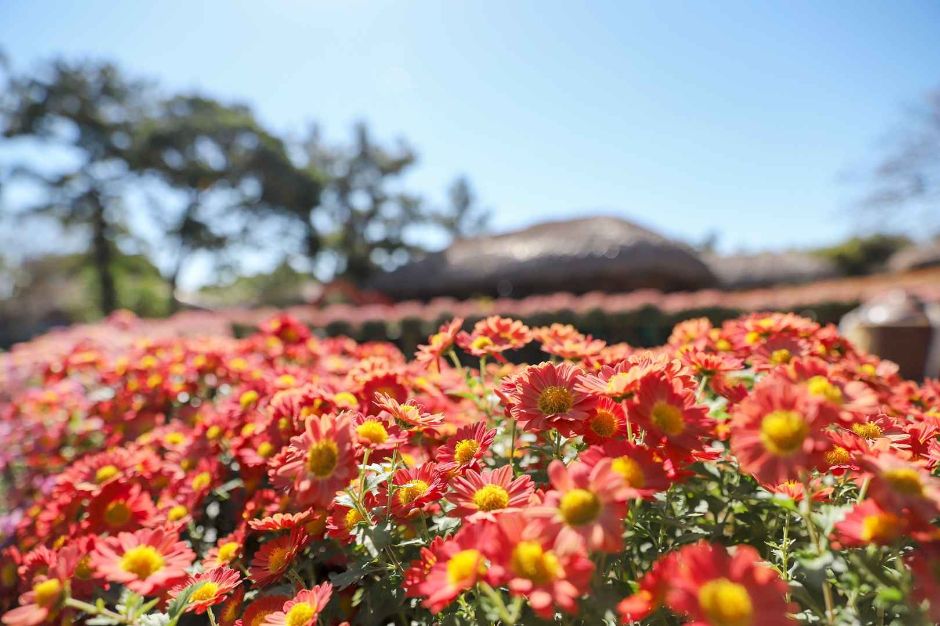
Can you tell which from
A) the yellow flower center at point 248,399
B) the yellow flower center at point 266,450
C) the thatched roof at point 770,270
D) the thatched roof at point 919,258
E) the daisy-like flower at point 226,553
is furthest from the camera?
the thatched roof at point 770,270

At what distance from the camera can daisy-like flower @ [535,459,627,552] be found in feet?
1.97

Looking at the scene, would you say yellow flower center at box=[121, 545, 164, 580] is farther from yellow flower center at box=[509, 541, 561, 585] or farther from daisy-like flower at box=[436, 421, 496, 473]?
yellow flower center at box=[509, 541, 561, 585]

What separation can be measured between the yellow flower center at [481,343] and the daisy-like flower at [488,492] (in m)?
0.46

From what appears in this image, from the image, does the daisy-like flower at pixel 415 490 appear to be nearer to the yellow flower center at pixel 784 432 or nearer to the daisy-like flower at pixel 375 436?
the daisy-like flower at pixel 375 436

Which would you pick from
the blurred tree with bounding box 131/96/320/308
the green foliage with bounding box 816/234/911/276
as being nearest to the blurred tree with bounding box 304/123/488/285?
the blurred tree with bounding box 131/96/320/308

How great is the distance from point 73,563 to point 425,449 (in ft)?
2.25

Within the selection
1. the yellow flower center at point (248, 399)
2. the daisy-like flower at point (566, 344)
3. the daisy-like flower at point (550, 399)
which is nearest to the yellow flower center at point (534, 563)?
the daisy-like flower at point (550, 399)

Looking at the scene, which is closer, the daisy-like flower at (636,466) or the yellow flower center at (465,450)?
the daisy-like flower at (636,466)

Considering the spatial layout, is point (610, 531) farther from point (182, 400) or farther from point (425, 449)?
point (182, 400)

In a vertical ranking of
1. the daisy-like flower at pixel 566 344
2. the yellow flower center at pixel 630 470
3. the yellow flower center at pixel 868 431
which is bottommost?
the yellow flower center at pixel 868 431

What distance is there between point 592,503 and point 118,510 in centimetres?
116

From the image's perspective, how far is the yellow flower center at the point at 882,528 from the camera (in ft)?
1.93

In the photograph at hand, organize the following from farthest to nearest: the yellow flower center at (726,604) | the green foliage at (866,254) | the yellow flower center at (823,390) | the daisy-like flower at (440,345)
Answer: the green foliage at (866,254) → the daisy-like flower at (440,345) → the yellow flower center at (823,390) → the yellow flower center at (726,604)

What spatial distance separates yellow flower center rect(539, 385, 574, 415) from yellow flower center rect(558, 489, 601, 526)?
202mm
